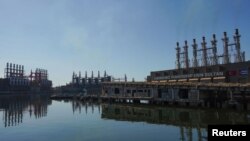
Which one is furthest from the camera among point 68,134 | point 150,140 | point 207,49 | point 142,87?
point 207,49

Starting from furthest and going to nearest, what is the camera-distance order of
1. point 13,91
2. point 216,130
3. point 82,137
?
point 13,91 → point 82,137 → point 216,130

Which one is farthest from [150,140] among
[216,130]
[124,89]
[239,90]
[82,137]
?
[124,89]

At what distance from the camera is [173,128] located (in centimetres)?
3966

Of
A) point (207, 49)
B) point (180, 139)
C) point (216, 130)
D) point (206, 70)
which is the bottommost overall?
point (180, 139)

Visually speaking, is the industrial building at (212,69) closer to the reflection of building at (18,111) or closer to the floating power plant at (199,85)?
the floating power plant at (199,85)

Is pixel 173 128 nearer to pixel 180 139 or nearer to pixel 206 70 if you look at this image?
pixel 180 139

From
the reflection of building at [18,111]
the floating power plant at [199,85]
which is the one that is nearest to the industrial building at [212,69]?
the floating power plant at [199,85]

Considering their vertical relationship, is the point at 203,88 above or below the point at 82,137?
above

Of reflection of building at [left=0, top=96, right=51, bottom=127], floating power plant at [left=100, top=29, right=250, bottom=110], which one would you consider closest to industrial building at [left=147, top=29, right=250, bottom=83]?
floating power plant at [left=100, top=29, right=250, bottom=110]

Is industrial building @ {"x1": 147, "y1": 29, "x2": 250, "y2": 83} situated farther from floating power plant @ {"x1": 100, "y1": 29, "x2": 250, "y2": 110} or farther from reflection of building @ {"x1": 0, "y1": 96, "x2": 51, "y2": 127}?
reflection of building @ {"x1": 0, "y1": 96, "x2": 51, "y2": 127}

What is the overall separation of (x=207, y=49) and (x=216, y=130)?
10457cm

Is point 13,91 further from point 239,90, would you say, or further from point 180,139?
point 180,139

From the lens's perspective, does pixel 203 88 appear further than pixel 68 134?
Yes

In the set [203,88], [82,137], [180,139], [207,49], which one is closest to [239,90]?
[203,88]
